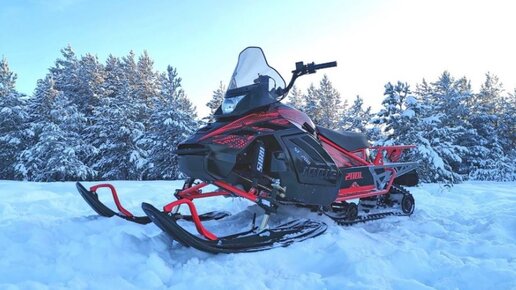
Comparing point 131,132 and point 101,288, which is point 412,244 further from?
point 131,132

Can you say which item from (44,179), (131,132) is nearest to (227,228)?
(131,132)

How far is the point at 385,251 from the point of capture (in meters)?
2.80

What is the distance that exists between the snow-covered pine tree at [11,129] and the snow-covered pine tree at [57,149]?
105cm

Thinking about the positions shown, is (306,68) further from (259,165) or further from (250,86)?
(259,165)

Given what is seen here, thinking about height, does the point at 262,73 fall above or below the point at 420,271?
above

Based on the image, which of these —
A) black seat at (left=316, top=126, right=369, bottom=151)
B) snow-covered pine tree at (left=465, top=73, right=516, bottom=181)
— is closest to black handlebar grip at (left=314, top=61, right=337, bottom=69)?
black seat at (left=316, top=126, right=369, bottom=151)

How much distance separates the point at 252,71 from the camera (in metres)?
3.50

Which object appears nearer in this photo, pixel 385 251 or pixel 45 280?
pixel 45 280

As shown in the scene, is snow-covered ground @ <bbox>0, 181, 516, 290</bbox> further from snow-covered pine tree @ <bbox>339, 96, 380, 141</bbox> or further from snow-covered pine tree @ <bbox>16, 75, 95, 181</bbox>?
snow-covered pine tree @ <bbox>339, 96, 380, 141</bbox>

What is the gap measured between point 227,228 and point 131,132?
20067 millimetres

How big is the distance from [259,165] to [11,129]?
27.1m

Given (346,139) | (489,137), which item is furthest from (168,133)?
(489,137)

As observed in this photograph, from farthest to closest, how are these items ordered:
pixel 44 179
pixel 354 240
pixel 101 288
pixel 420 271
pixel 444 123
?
1. pixel 444 123
2. pixel 44 179
3. pixel 354 240
4. pixel 420 271
5. pixel 101 288

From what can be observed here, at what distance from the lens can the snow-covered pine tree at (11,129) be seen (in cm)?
2333
